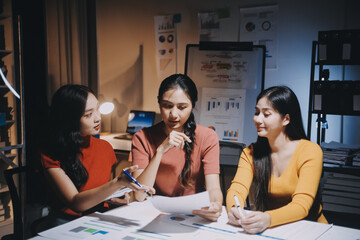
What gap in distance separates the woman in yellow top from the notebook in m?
1.79

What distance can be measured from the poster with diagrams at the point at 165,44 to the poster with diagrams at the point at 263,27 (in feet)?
2.44

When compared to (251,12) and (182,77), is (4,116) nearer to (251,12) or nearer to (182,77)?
(182,77)

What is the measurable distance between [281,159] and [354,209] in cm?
109

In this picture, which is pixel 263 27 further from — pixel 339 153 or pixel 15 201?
pixel 15 201

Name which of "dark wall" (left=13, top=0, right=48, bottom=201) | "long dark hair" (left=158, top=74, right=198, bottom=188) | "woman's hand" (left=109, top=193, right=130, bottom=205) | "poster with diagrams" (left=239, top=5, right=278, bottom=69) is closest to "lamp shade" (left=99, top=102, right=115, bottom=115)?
"dark wall" (left=13, top=0, right=48, bottom=201)

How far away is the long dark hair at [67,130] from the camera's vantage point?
160 centimetres

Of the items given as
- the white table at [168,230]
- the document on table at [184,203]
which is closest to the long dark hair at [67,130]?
Result: the white table at [168,230]

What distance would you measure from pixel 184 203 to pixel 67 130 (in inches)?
29.8

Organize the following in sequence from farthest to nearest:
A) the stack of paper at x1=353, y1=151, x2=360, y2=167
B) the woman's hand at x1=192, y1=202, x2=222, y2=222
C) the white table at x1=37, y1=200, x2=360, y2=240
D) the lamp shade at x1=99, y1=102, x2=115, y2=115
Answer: the lamp shade at x1=99, y1=102, x2=115, y2=115
the stack of paper at x1=353, y1=151, x2=360, y2=167
the woman's hand at x1=192, y1=202, x2=222, y2=222
the white table at x1=37, y1=200, x2=360, y2=240

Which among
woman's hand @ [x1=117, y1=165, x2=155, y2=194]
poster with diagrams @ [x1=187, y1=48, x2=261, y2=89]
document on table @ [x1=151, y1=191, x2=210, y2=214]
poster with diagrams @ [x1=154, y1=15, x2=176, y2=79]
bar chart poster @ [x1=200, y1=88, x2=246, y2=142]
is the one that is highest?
poster with diagrams @ [x1=154, y1=15, x2=176, y2=79]

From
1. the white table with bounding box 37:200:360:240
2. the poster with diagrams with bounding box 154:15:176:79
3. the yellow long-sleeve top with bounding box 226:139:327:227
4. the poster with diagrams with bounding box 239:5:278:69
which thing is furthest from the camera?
the poster with diagrams with bounding box 154:15:176:79

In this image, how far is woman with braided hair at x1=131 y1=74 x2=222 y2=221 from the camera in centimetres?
165

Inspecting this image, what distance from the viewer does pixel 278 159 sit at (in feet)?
5.62

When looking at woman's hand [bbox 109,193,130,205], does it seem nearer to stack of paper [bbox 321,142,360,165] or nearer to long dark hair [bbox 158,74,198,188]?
long dark hair [bbox 158,74,198,188]
